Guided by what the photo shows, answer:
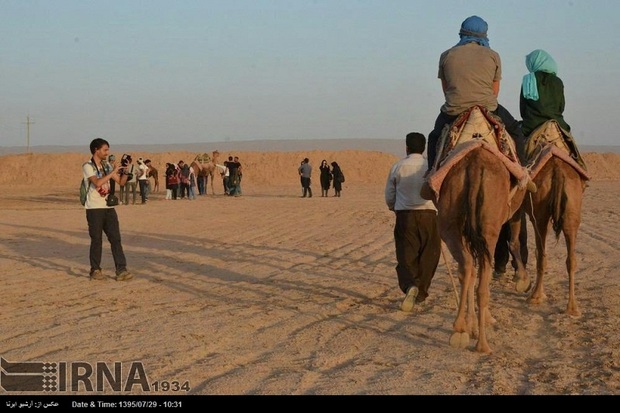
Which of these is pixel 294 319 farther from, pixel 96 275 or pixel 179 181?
pixel 179 181

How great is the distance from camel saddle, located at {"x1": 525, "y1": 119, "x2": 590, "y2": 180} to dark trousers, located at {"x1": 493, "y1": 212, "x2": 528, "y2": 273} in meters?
1.68

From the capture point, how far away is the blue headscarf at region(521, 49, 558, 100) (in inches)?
406

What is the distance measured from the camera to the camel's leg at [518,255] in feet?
36.1

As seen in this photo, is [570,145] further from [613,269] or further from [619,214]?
[619,214]

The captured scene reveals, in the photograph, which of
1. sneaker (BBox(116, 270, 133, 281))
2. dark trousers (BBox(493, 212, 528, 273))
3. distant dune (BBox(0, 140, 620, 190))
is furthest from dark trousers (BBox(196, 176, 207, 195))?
dark trousers (BBox(493, 212, 528, 273))

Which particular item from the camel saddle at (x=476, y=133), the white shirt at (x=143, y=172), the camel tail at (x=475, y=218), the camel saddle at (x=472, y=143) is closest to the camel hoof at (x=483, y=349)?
the camel tail at (x=475, y=218)

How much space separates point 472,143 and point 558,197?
2.10 metres

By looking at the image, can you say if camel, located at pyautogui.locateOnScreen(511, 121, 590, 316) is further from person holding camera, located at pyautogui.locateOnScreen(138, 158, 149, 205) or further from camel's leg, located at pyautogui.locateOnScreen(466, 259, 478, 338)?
person holding camera, located at pyautogui.locateOnScreen(138, 158, 149, 205)

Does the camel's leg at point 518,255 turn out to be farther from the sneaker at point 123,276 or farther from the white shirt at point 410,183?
the sneaker at point 123,276

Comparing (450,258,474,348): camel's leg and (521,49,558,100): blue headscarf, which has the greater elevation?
(521,49,558,100): blue headscarf

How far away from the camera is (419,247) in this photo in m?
10.0

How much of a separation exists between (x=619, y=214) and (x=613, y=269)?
12211 millimetres

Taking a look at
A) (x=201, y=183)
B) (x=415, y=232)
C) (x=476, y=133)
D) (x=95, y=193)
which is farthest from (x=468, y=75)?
(x=201, y=183)
